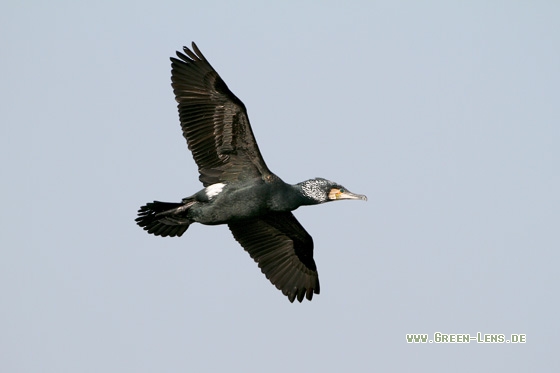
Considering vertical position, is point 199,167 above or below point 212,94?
below

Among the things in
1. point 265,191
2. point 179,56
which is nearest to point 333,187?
point 265,191

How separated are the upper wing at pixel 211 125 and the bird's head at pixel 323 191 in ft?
1.82

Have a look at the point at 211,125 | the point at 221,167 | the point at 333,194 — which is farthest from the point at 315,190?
the point at 211,125

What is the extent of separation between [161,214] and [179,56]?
2.06 m

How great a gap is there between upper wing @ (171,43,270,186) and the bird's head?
555 mm

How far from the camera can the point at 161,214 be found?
1314 cm

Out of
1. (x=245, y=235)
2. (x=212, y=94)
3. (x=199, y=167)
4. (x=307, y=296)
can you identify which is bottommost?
(x=307, y=296)

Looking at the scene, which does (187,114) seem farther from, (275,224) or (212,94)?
(275,224)

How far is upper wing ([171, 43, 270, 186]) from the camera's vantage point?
1289cm

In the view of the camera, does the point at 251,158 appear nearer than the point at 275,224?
Yes

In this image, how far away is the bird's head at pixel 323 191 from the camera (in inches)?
Result: 513

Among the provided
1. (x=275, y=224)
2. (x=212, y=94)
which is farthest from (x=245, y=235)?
(x=212, y=94)

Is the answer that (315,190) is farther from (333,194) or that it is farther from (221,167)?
(221,167)

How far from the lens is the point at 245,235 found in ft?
46.8
